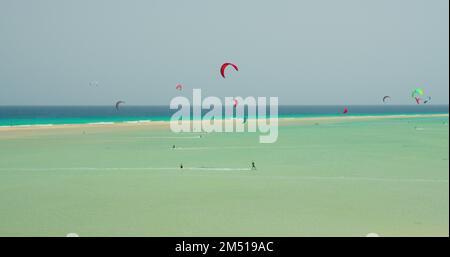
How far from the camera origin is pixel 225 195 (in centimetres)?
1275

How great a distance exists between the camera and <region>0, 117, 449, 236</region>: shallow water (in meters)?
9.61

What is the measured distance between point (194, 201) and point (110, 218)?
2.34m

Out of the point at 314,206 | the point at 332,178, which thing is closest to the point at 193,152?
the point at 332,178

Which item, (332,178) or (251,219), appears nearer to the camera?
(251,219)

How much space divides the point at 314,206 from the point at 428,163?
985 cm

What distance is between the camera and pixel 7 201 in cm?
1208

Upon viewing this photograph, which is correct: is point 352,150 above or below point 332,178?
above

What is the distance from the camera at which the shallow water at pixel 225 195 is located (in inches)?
378
